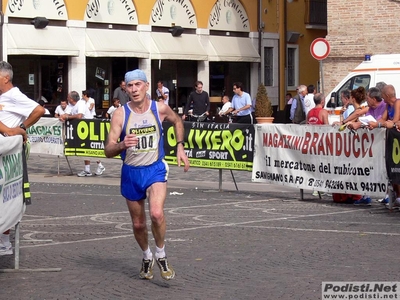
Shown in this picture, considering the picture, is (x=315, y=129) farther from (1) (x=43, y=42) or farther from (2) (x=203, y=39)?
(2) (x=203, y=39)

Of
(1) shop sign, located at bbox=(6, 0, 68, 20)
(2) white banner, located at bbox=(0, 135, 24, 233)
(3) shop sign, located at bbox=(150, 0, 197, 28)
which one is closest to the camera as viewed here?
(2) white banner, located at bbox=(0, 135, 24, 233)

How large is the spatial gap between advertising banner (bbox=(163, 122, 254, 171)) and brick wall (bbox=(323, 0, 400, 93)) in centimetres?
1741

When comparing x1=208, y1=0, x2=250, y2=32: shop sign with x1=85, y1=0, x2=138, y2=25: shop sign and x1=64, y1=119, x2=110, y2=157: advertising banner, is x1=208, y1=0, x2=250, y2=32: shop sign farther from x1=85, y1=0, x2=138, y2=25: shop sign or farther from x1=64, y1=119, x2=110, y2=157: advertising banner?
x1=64, y1=119, x2=110, y2=157: advertising banner

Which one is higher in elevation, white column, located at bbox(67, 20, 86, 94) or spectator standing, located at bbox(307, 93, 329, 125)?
white column, located at bbox(67, 20, 86, 94)

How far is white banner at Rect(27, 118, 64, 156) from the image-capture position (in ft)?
73.5

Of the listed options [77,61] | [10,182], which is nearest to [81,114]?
[10,182]

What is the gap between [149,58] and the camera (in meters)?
37.5

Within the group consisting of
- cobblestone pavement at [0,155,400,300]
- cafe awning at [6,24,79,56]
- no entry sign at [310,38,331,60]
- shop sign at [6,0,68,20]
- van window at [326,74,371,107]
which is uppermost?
shop sign at [6,0,68,20]

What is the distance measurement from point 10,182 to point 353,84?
16.4m

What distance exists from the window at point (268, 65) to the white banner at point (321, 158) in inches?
1062

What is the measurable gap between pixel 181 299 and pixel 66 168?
16195mm

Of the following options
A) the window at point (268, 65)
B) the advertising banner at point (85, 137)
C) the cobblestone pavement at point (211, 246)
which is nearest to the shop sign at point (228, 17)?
the window at point (268, 65)

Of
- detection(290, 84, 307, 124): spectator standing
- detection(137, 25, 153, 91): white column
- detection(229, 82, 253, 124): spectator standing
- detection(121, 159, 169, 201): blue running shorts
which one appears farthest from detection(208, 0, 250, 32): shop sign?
detection(121, 159, 169, 201): blue running shorts

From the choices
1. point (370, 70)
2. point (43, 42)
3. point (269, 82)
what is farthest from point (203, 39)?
point (370, 70)
